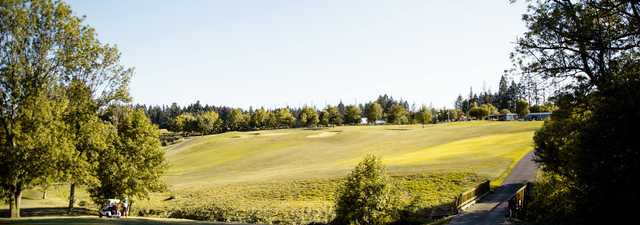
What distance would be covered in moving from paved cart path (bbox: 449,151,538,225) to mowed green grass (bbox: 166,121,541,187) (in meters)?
2.20

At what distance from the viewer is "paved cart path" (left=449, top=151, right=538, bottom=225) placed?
28792 millimetres

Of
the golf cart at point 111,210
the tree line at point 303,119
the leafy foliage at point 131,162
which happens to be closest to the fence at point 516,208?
the golf cart at point 111,210

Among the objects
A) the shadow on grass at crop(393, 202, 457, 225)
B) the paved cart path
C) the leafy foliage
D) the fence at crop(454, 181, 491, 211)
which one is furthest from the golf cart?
the fence at crop(454, 181, 491, 211)

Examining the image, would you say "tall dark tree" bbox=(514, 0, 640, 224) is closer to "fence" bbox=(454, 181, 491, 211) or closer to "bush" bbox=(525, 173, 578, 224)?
"bush" bbox=(525, 173, 578, 224)

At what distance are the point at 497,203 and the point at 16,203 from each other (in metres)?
31.7

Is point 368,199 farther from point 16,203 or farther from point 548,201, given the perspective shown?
point 16,203

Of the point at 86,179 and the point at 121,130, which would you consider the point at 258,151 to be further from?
the point at 86,179

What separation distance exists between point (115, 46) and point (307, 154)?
61525mm

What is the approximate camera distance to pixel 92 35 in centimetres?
2723

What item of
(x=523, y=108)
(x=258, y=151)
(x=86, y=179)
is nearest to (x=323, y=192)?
(x=86, y=179)

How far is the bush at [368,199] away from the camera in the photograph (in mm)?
31984

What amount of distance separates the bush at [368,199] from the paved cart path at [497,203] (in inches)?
182

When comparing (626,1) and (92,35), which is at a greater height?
(92,35)

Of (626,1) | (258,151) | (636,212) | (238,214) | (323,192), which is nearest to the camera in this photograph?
(636,212)
